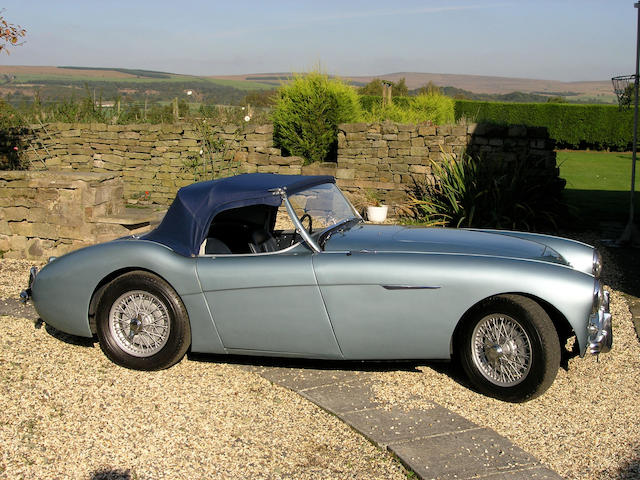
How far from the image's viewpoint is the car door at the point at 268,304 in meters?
4.23

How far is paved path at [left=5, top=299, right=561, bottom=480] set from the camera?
3.27 metres

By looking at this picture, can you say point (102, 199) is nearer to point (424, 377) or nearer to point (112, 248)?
point (112, 248)

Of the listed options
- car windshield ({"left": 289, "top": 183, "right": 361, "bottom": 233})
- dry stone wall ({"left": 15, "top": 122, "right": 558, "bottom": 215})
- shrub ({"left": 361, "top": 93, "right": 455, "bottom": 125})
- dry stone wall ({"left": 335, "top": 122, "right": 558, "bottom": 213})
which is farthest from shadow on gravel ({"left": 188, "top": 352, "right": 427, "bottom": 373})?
shrub ({"left": 361, "top": 93, "right": 455, "bottom": 125})

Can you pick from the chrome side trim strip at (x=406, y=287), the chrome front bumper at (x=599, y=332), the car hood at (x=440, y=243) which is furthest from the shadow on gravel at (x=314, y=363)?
the chrome front bumper at (x=599, y=332)

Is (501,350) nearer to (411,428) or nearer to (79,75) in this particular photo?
(411,428)

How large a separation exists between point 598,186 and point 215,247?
13954 mm

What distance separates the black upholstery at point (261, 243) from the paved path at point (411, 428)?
32.9 inches

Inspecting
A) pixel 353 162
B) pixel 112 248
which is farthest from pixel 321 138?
pixel 112 248

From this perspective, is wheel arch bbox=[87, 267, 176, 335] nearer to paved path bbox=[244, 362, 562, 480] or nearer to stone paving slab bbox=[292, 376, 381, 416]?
paved path bbox=[244, 362, 562, 480]

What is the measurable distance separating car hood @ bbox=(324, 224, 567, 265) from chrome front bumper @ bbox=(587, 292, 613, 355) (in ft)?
1.35

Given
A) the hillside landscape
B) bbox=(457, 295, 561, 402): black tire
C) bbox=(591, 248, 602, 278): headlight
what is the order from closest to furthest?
bbox=(457, 295, 561, 402): black tire → bbox=(591, 248, 602, 278): headlight → the hillside landscape

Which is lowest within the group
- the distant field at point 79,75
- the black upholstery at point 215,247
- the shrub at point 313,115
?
the black upholstery at point 215,247

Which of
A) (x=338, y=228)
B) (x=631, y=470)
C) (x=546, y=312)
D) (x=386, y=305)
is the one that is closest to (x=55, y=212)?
(x=338, y=228)

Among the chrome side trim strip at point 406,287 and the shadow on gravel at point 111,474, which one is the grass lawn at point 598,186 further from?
the shadow on gravel at point 111,474
